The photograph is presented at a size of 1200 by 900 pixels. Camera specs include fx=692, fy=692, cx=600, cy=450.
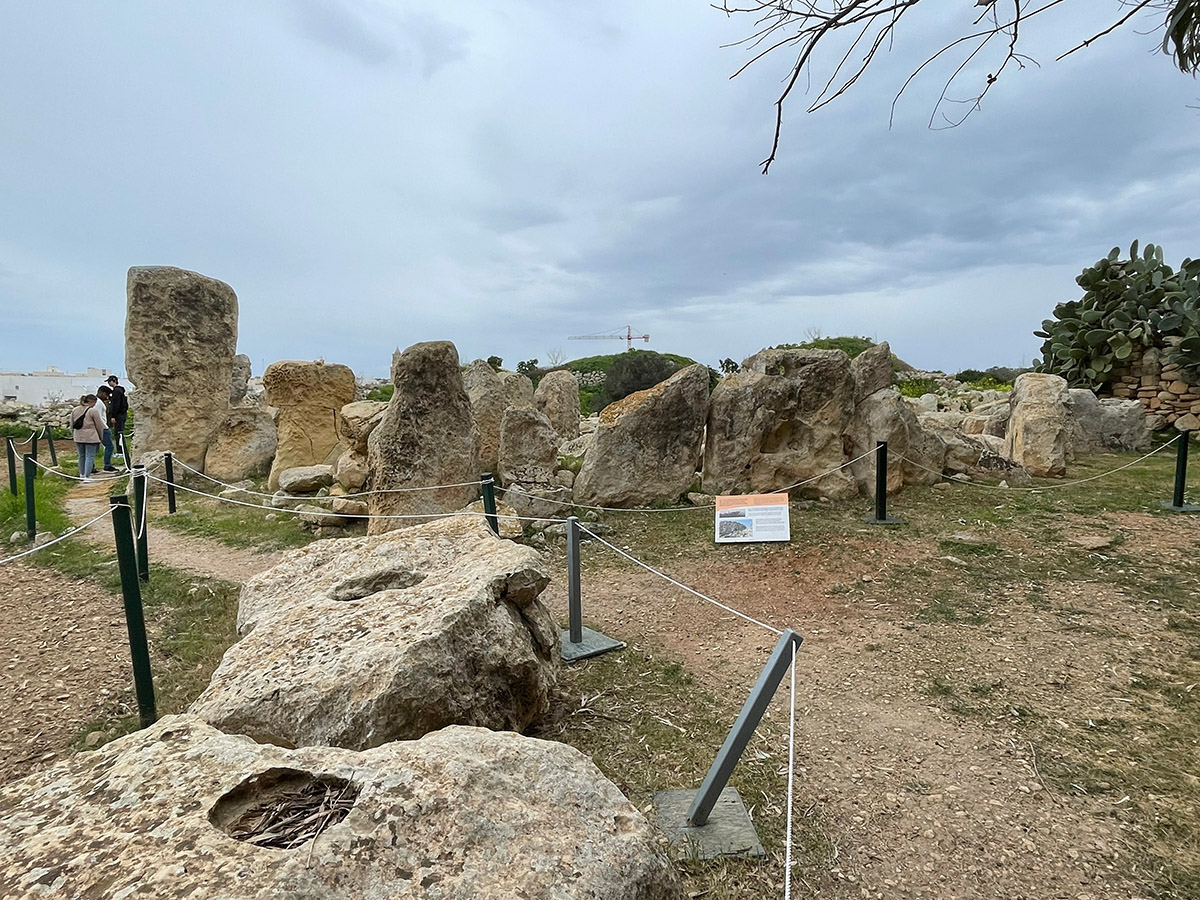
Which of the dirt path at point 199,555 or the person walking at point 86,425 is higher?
the person walking at point 86,425

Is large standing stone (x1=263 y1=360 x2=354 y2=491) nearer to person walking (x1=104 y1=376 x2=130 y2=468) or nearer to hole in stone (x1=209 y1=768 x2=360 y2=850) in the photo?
person walking (x1=104 y1=376 x2=130 y2=468)

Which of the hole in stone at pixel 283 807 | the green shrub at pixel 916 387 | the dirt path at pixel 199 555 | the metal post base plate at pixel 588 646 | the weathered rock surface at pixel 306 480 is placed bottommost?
the metal post base plate at pixel 588 646

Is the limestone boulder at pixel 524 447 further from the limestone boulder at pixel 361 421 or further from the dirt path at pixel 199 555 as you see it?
the dirt path at pixel 199 555

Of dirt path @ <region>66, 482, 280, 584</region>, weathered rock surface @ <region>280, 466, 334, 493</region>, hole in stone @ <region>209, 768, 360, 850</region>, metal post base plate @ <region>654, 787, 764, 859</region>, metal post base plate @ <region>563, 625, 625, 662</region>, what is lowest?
metal post base plate @ <region>654, 787, 764, 859</region>

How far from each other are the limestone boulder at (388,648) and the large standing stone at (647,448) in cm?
396

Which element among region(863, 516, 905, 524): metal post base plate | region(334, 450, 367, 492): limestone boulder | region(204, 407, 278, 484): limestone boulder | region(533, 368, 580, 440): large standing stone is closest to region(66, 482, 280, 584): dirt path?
region(334, 450, 367, 492): limestone boulder

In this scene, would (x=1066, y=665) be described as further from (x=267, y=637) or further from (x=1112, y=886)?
(x=267, y=637)

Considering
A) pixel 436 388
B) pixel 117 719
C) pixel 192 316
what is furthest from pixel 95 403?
pixel 117 719

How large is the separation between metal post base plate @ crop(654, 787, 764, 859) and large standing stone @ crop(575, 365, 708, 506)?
5.11 m

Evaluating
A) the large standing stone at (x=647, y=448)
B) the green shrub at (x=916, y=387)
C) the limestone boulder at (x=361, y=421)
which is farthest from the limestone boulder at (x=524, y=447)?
the green shrub at (x=916, y=387)

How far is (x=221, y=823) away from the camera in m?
1.68

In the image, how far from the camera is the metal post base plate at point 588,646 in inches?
171

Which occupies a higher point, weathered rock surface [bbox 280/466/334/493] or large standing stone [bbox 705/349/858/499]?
large standing stone [bbox 705/349/858/499]

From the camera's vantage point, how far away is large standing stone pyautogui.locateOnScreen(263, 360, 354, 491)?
10711 mm
